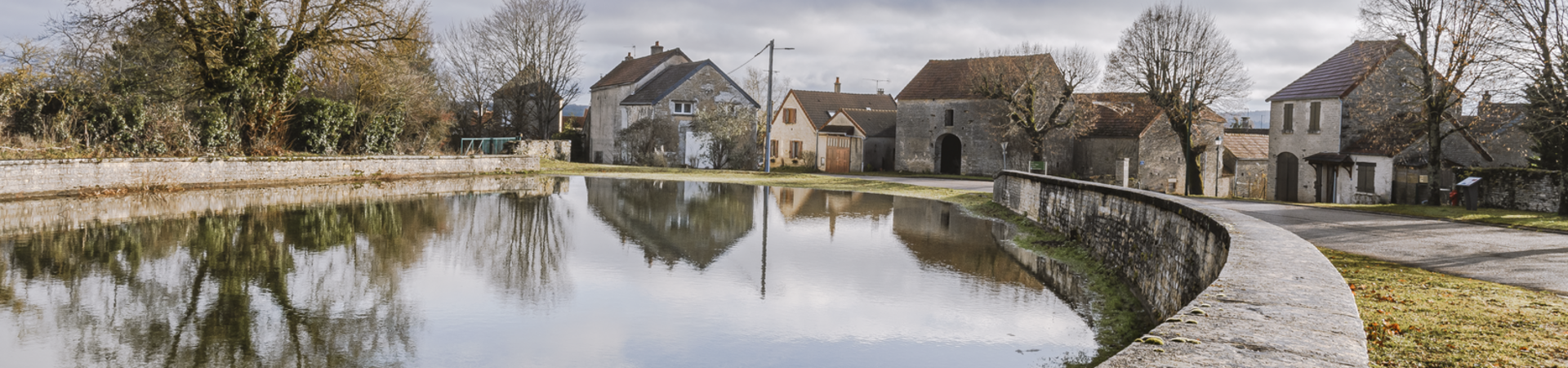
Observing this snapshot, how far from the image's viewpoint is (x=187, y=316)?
24.2 ft

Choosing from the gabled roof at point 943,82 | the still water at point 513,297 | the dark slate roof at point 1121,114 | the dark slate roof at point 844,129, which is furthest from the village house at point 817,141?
the still water at point 513,297

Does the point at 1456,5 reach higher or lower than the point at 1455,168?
higher

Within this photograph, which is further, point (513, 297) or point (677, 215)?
point (677, 215)

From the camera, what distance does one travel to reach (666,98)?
46.2 m

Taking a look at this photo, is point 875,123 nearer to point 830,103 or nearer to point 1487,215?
point 830,103

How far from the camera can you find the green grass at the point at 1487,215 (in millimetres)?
16672

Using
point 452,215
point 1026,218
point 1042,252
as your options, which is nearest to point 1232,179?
point 1026,218

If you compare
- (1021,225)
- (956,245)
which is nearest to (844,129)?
(1021,225)

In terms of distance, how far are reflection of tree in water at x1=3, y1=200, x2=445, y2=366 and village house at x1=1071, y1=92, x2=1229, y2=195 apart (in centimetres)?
3257

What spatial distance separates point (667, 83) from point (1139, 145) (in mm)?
22502

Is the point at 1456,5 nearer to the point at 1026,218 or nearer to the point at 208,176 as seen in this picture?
the point at 1026,218

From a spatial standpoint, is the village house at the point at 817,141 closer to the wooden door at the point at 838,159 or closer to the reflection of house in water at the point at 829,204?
the wooden door at the point at 838,159

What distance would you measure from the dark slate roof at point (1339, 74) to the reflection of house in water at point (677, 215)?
20.8m

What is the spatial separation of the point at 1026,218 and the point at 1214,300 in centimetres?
1351
